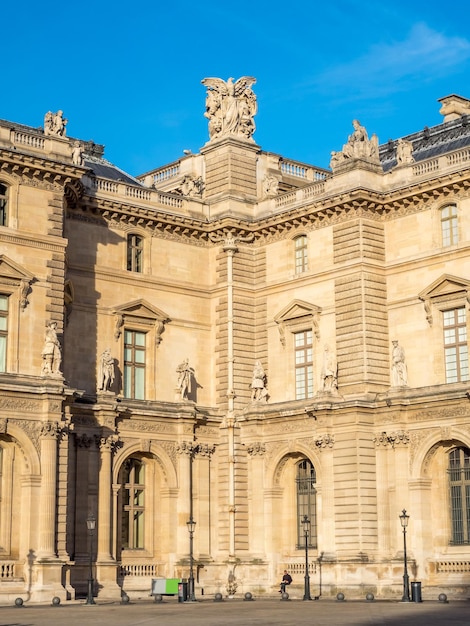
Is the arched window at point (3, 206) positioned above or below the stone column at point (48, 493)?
above

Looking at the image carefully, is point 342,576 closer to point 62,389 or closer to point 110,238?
point 62,389

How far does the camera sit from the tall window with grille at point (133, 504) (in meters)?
52.4

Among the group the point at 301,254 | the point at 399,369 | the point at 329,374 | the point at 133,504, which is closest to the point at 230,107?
the point at 301,254

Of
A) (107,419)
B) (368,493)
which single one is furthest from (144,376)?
(368,493)

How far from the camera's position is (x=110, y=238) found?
5397 cm

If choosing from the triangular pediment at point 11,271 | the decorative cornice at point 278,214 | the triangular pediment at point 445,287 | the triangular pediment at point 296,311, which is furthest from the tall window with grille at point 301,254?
the triangular pediment at point 11,271

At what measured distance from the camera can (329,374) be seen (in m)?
51.1

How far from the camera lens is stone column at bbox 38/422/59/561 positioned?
45.3 m

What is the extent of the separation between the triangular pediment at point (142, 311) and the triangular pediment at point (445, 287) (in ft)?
39.0

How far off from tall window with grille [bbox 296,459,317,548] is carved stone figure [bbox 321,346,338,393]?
4117 mm

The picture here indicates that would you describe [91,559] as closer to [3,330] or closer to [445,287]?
[3,330]

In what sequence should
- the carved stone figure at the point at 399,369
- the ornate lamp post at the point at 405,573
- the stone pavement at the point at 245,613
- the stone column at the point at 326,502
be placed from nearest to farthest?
the stone pavement at the point at 245,613
the ornate lamp post at the point at 405,573
the carved stone figure at the point at 399,369
the stone column at the point at 326,502

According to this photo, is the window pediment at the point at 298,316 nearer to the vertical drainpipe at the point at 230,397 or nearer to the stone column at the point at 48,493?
the vertical drainpipe at the point at 230,397

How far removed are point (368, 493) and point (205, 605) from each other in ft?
29.0
